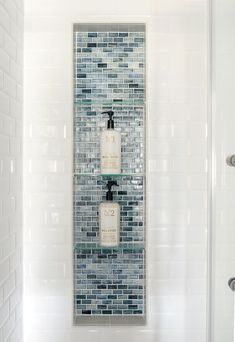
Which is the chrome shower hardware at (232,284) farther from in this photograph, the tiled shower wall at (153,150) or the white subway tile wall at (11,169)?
the white subway tile wall at (11,169)

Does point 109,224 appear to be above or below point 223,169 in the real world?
below

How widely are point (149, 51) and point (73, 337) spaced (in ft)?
3.65

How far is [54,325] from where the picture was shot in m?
1.35

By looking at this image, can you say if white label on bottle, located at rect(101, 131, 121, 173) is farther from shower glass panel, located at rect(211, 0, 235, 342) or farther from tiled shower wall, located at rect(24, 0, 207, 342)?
shower glass panel, located at rect(211, 0, 235, 342)

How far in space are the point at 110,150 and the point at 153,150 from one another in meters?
0.16

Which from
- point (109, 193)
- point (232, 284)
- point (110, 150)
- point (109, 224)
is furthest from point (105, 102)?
point (232, 284)

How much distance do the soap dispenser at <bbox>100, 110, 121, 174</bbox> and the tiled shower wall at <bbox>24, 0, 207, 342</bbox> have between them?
0.40 feet

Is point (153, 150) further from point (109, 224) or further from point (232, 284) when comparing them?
point (232, 284)

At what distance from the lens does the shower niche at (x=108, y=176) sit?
140 cm

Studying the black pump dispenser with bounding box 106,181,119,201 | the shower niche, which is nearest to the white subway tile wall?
the shower niche

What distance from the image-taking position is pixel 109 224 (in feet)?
4.34

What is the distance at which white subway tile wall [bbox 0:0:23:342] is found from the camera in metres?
1.14

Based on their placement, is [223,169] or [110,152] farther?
[110,152]

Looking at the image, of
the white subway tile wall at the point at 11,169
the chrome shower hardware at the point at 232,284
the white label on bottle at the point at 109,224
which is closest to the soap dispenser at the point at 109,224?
the white label on bottle at the point at 109,224
